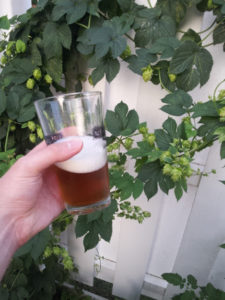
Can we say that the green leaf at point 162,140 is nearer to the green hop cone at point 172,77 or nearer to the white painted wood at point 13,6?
the green hop cone at point 172,77

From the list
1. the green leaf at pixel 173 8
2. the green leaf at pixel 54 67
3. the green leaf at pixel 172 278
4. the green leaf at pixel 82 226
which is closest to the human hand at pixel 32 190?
the green leaf at pixel 82 226

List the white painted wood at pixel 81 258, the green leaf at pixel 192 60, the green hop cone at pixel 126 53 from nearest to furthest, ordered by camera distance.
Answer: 1. the green leaf at pixel 192 60
2. the green hop cone at pixel 126 53
3. the white painted wood at pixel 81 258

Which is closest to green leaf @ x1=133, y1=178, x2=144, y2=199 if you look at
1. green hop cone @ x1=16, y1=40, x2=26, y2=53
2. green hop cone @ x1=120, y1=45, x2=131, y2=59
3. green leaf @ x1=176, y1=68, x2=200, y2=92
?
green leaf @ x1=176, y1=68, x2=200, y2=92

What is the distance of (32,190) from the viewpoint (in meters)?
0.76

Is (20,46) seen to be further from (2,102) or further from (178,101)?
(178,101)

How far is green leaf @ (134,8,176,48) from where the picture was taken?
0.81 meters

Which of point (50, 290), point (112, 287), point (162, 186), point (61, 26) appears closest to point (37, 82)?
point (61, 26)

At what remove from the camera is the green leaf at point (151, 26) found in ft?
2.67

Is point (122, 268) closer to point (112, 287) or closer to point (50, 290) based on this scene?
point (112, 287)

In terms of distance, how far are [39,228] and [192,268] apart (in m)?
0.94

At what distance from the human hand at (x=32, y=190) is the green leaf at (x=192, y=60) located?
45 centimetres

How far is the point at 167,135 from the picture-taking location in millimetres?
777

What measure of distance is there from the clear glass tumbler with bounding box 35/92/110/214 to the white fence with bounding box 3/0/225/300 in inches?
18.7

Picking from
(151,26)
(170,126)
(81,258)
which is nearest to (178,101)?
(170,126)
